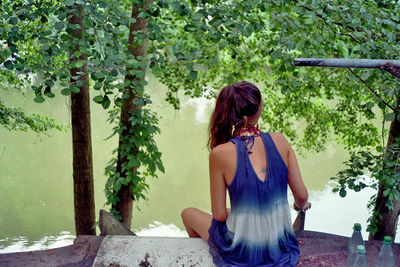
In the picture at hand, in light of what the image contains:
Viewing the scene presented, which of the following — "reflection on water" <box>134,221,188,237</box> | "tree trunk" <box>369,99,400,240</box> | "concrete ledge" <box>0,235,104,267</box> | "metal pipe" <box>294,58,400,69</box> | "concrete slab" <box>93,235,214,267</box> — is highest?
"metal pipe" <box>294,58,400,69</box>

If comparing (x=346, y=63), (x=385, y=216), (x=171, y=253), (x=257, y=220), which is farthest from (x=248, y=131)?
(x=385, y=216)

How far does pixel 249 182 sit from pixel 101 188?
323 inches

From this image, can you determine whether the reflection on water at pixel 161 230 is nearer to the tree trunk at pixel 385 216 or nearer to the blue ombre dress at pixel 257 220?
the tree trunk at pixel 385 216

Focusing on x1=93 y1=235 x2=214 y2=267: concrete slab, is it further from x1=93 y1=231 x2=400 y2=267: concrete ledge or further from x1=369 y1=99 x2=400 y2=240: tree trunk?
x1=369 y1=99 x2=400 y2=240: tree trunk

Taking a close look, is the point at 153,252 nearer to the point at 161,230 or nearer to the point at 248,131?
the point at 248,131

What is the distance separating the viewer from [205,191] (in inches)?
415

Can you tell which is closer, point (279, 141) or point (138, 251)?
point (279, 141)

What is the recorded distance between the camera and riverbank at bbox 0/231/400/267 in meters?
2.79

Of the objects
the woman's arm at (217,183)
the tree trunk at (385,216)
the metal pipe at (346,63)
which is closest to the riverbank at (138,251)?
the woman's arm at (217,183)

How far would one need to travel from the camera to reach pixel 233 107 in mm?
2389

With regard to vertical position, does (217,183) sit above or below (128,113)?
below

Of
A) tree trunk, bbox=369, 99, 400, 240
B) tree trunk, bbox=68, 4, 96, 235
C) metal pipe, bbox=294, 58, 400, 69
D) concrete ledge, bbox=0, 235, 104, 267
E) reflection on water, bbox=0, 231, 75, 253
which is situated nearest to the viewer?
metal pipe, bbox=294, 58, 400, 69

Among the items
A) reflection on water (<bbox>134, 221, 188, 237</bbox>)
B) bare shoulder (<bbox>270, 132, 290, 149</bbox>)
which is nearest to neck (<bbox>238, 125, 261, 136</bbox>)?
bare shoulder (<bbox>270, 132, 290, 149</bbox>)

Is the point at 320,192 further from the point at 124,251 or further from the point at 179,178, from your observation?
the point at 124,251
